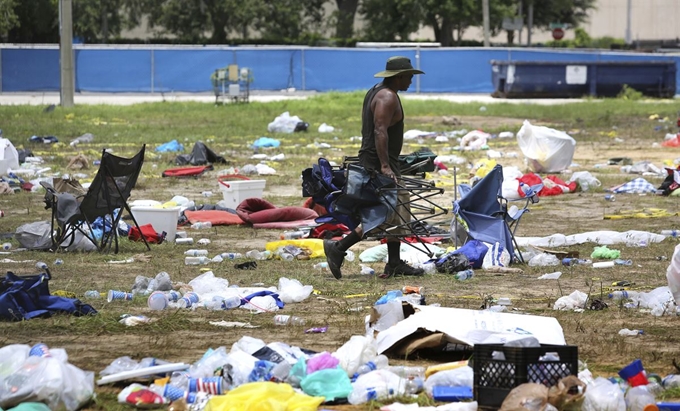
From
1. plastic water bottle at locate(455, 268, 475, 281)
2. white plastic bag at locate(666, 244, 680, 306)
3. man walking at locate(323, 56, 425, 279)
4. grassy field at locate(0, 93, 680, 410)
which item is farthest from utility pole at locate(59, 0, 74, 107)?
white plastic bag at locate(666, 244, 680, 306)

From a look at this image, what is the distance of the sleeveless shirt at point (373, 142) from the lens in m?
8.51

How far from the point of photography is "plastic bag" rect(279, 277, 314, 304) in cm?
759

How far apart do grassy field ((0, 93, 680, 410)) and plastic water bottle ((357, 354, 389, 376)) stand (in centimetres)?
26

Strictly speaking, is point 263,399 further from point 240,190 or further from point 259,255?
point 240,190

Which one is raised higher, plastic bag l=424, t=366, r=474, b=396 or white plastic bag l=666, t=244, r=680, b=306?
white plastic bag l=666, t=244, r=680, b=306

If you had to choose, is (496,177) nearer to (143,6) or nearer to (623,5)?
(143,6)

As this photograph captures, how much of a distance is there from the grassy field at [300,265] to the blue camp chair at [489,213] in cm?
32

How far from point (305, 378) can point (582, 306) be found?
2.66 m

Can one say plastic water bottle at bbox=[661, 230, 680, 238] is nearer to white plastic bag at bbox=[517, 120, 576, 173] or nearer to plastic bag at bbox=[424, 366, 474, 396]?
white plastic bag at bbox=[517, 120, 576, 173]

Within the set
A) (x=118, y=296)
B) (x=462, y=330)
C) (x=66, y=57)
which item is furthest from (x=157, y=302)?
(x=66, y=57)

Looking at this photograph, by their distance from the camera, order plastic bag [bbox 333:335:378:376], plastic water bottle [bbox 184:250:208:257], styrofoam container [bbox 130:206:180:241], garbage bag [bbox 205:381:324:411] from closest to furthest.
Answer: garbage bag [bbox 205:381:324:411] → plastic bag [bbox 333:335:378:376] → plastic water bottle [bbox 184:250:208:257] → styrofoam container [bbox 130:206:180:241]

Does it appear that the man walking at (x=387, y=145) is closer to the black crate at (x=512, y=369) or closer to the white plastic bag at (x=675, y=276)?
the white plastic bag at (x=675, y=276)

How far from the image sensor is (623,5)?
7119 cm

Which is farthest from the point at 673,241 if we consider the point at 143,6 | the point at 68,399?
the point at 143,6
